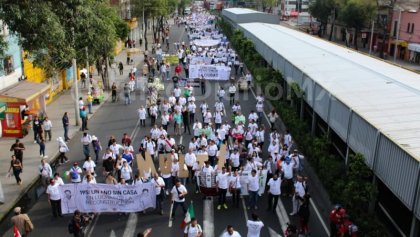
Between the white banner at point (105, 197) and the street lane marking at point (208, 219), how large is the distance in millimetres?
1755

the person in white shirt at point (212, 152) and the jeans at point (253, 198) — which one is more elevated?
the person in white shirt at point (212, 152)

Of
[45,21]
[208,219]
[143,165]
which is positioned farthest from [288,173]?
[45,21]

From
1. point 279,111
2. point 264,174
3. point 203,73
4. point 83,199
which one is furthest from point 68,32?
point 203,73

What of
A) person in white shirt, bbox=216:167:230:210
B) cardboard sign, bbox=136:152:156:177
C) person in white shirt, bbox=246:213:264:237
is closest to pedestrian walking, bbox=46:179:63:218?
cardboard sign, bbox=136:152:156:177

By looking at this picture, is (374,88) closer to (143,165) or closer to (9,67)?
(143,165)

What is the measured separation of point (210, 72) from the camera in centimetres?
3650

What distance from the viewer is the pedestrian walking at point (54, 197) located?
44.9 feet

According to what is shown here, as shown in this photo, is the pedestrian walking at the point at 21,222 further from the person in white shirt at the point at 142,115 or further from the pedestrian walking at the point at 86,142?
the person in white shirt at the point at 142,115

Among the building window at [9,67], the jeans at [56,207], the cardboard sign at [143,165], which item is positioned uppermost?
the building window at [9,67]

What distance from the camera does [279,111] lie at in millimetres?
23359

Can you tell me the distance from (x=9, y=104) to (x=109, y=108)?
7993mm

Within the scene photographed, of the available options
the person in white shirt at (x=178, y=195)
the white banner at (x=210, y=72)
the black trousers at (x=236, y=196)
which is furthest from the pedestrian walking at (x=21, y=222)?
the white banner at (x=210, y=72)

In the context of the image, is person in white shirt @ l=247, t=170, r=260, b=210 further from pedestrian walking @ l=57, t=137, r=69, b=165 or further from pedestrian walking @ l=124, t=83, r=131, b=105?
pedestrian walking @ l=124, t=83, r=131, b=105

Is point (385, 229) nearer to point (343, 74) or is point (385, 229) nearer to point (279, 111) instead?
point (343, 74)
